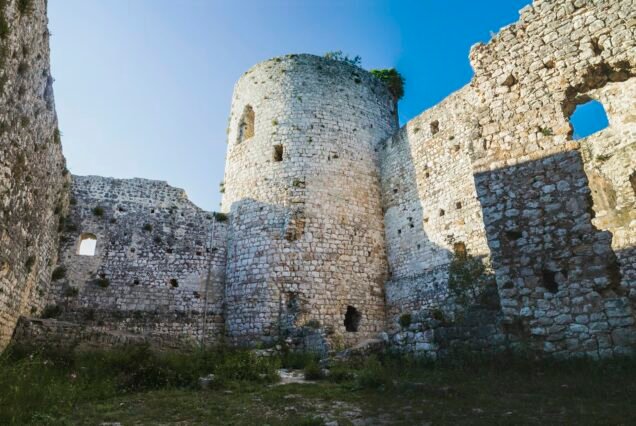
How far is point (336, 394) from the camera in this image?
6.32 m

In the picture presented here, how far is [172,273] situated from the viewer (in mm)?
14617

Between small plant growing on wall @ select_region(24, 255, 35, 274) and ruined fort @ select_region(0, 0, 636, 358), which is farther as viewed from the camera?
small plant growing on wall @ select_region(24, 255, 35, 274)

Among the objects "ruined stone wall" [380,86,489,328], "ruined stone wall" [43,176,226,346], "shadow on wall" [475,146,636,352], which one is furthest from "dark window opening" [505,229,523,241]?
"ruined stone wall" [43,176,226,346]

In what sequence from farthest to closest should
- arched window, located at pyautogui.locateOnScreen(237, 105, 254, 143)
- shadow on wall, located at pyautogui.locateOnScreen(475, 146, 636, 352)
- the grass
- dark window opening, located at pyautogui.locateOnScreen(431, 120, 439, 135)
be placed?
arched window, located at pyautogui.locateOnScreen(237, 105, 254, 143) → dark window opening, located at pyautogui.locateOnScreen(431, 120, 439, 135) → shadow on wall, located at pyautogui.locateOnScreen(475, 146, 636, 352) → the grass

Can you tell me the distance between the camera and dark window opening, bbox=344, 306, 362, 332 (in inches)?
550

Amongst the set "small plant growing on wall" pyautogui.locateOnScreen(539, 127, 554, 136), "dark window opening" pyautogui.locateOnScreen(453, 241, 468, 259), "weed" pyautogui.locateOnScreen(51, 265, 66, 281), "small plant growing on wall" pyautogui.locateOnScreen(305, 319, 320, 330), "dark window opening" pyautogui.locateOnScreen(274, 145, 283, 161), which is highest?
"dark window opening" pyautogui.locateOnScreen(274, 145, 283, 161)

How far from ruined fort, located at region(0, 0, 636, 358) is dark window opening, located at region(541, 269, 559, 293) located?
21mm

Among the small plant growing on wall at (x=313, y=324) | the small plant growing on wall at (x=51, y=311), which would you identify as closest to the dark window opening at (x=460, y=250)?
the small plant growing on wall at (x=313, y=324)

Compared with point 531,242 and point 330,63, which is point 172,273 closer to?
point 330,63

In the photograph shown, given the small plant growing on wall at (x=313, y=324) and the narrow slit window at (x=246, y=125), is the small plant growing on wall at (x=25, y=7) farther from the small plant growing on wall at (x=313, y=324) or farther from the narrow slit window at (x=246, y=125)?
the small plant growing on wall at (x=313, y=324)

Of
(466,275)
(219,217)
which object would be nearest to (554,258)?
(466,275)

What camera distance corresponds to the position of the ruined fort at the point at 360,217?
669 cm

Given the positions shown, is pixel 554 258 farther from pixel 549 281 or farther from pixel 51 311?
pixel 51 311

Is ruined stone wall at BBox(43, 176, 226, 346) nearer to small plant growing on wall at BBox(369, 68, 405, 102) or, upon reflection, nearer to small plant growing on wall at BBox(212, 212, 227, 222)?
small plant growing on wall at BBox(212, 212, 227, 222)
